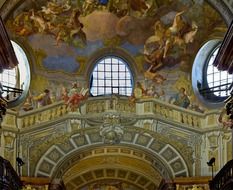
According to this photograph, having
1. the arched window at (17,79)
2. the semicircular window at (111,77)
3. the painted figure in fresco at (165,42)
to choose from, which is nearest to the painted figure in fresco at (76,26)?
the semicircular window at (111,77)

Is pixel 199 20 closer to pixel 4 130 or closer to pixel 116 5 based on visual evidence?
pixel 116 5

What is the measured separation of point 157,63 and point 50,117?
523 centimetres

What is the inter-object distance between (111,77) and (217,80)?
16.0 feet

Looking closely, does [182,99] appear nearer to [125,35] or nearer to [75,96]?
[125,35]

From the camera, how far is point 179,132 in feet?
94.6

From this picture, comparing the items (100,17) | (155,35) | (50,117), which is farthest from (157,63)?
(50,117)

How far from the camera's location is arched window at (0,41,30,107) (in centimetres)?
3005

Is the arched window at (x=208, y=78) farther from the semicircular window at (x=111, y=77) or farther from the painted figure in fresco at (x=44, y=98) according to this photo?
the painted figure in fresco at (x=44, y=98)

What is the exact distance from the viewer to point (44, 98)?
3016cm

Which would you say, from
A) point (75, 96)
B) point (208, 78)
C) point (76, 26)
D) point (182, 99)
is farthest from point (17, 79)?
point (208, 78)

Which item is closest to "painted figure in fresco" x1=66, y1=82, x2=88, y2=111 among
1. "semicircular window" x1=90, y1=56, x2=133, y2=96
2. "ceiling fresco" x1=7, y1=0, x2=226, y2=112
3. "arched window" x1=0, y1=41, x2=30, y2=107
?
"ceiling fresco" x1=7, y1=0, x2=226, y2=112

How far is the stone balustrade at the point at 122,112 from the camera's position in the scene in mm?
28812

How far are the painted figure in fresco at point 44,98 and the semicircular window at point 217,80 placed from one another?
268 inches

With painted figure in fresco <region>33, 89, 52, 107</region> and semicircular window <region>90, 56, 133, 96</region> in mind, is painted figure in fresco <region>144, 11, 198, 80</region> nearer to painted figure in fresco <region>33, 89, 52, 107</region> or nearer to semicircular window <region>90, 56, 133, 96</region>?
semicircular window <region>90, 56, 133, 96</region>
